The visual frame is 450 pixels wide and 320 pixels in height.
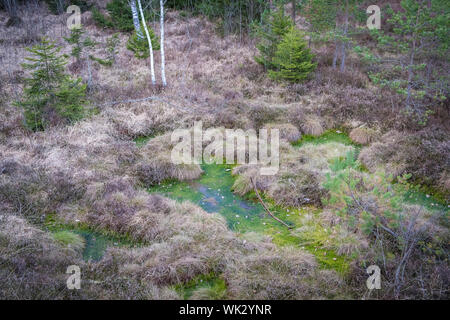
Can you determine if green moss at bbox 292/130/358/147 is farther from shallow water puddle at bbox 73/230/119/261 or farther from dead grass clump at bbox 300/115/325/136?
shallow water puddle at bbox 73/230/119/261

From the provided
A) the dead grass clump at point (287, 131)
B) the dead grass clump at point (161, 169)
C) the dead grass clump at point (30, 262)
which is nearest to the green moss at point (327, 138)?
the dead grass clump at point (287, 131)

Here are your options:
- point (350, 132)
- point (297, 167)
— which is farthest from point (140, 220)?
point (350, 132)

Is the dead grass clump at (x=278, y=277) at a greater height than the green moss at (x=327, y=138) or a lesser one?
lesser

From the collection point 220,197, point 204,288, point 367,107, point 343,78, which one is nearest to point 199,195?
point 220,197

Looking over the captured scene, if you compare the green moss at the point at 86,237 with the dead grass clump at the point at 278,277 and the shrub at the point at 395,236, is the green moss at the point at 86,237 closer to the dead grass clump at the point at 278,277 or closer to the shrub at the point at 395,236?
the dead grass clump at the point at 278,277

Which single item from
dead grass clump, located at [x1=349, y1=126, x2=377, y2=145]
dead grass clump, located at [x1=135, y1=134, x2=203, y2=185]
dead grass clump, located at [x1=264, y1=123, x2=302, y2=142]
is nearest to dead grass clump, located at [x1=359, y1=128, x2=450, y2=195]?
dead grass clump, located at [x1=349, y1=126, x2=377, y2=145]

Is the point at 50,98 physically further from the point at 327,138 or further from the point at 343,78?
the point at 343,78

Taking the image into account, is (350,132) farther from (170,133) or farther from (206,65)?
(206,65)
